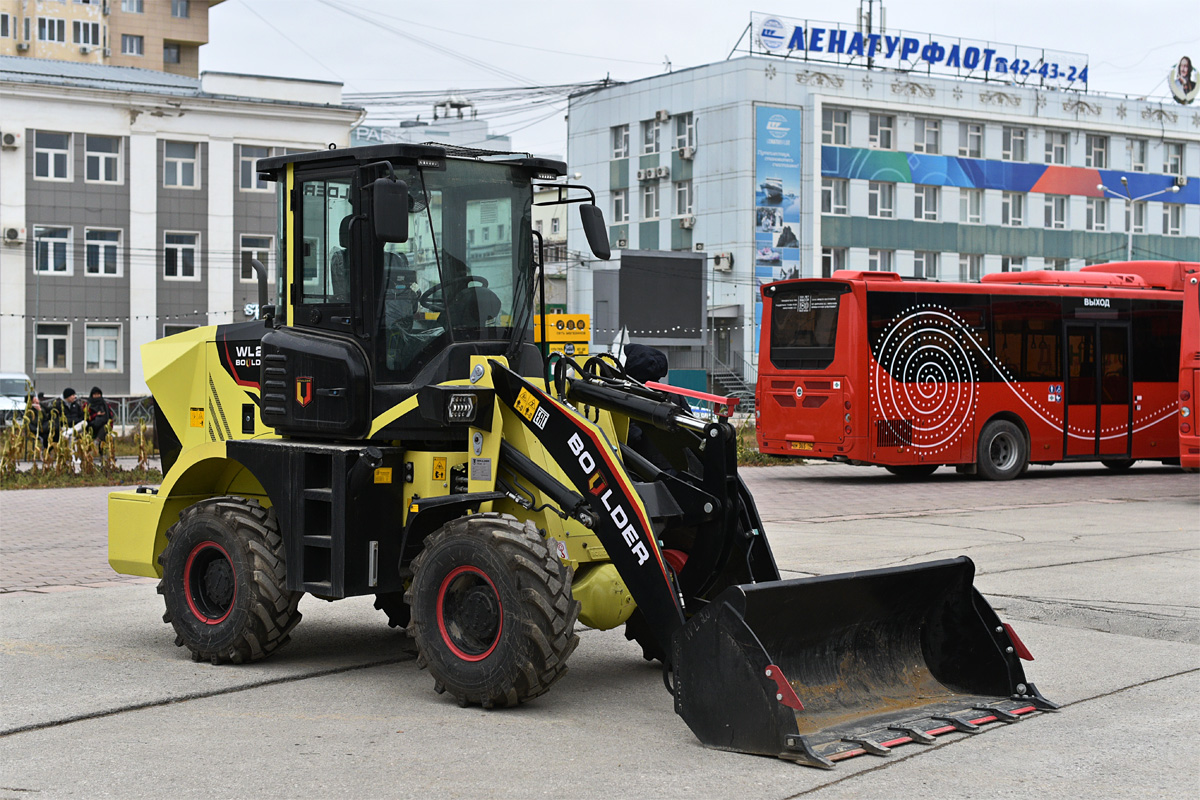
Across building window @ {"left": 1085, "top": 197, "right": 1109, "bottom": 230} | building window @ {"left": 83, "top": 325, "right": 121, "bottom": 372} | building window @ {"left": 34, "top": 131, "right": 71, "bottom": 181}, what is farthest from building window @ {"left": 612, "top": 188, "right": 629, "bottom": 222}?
building window @ {"left": 34, "top": 131, "right": 71, "bottom": 181}

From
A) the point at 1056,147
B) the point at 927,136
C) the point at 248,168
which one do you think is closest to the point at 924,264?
the point at 927,136

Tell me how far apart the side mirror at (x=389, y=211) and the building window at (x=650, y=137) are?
2475 inches

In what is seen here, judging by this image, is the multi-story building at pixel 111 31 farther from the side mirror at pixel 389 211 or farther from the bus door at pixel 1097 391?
the side mirror at pixel 389 211

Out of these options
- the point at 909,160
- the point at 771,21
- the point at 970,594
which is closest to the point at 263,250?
the point at 771,21

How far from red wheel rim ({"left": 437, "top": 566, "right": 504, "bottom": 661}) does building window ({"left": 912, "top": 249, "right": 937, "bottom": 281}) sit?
211 ft

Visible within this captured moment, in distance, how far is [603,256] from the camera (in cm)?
839

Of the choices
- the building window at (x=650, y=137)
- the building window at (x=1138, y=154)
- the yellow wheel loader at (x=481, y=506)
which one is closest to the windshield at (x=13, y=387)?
the yellow wheel loader at (x=481, y=506)

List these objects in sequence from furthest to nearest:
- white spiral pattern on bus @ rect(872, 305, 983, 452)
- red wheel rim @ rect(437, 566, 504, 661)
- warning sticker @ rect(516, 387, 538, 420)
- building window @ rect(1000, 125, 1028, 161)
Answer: building window @ rect(1000, 125, 1028, 161)
white spiral pattern on bus @ rect(872, 305, 983, 452)
warning sticker @ rect(516, 387, 538, 420)
red wheel rim @ rect(437, 566, 504, 661)

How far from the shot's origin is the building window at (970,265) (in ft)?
228

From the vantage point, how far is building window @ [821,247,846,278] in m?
66.6

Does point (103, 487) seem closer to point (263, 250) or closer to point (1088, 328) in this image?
point (1088, 328)

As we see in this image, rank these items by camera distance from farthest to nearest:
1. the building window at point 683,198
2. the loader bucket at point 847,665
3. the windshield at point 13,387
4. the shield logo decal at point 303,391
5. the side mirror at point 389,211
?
the building window at point 683,198 < the windshield at point 13,387 < the shield logo decal at point 303,391 < the side mirror at point 389,211 < the loader bucket at point 847,665

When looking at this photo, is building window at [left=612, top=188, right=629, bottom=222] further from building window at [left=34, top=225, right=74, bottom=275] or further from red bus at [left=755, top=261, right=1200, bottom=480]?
red bus at [left=755, top=261, right=1200, bottom=480]

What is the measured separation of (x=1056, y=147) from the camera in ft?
235
